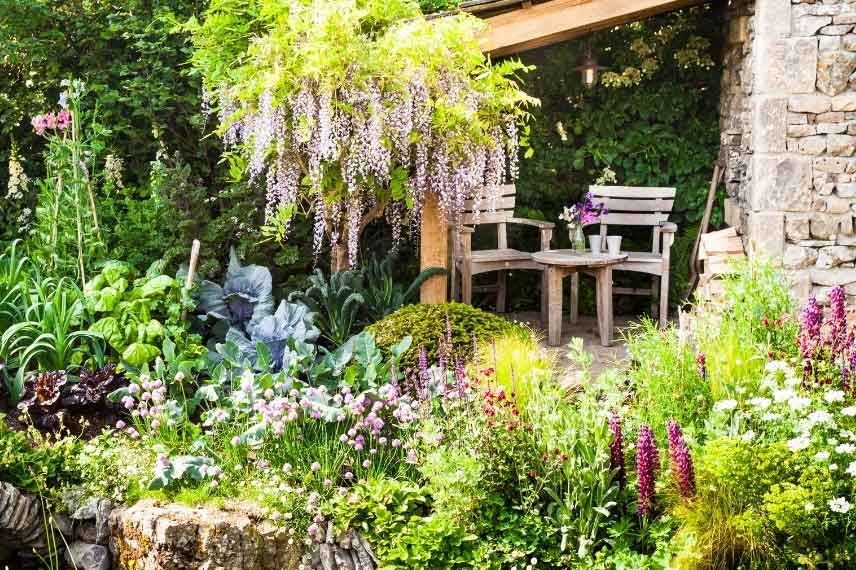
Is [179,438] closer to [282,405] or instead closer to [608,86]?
[282,405]

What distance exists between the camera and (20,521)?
3945 mm

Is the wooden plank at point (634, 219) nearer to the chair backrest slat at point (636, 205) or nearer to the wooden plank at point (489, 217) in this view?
the chair backrest slat at point (636, 205)

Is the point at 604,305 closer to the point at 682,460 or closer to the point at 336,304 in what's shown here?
the point at 336,304

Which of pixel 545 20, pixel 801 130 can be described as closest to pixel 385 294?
pixel 545 20

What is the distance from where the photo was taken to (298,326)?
5.08 meters

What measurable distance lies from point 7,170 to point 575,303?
4.43m

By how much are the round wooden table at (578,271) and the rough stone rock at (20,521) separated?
3468 millimetres

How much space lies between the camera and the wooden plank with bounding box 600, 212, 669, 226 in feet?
23.5

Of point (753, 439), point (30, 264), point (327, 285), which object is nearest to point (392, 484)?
point (753, 439)

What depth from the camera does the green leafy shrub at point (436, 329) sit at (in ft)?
15.7

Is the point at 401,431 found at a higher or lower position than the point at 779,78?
lower

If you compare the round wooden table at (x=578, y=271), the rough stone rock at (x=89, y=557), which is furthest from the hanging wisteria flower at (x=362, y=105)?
the rough stone rock at (x=89, y=557)

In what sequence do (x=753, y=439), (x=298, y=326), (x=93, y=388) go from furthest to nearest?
(x=298, y=326) → (x=93, y=388) → (x=753, y=439)

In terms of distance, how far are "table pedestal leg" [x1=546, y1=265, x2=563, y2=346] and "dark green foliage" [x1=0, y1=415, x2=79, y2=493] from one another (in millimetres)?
3232
